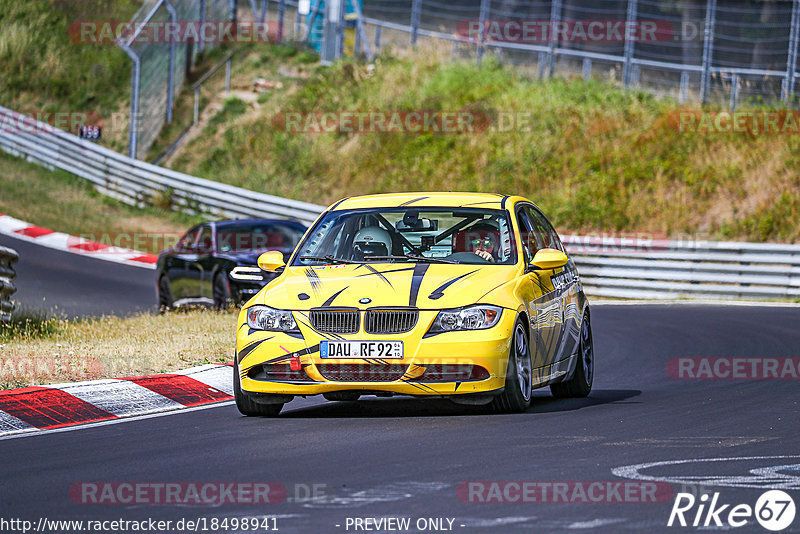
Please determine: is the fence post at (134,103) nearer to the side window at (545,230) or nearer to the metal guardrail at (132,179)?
the metal guardrail at (132,179)

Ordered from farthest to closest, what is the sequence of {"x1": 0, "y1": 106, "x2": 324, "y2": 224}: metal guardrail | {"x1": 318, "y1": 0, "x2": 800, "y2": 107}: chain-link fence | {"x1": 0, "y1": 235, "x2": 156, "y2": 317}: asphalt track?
{"x1": 0, "y1": 106, "x2": 324, "y2": 224}: metal guardrail, {"x1": 318, "y1": 0, "x2": 800, "y2": 107}: chain-link fence, {"x1": 0, "y1": 235, "x2": 156, "y2": 317}: asphalt track

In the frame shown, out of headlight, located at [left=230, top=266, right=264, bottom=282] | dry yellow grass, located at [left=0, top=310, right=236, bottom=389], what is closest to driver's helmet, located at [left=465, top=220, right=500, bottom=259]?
dry yellow grass, located at [left=0, top=310, right=236, bottom=389]

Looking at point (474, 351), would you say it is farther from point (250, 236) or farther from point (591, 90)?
point (591, 90)

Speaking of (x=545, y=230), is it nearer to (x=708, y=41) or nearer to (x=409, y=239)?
(x=409, y=239)

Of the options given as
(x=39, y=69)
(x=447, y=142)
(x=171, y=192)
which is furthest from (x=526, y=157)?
(x=39, y=69)

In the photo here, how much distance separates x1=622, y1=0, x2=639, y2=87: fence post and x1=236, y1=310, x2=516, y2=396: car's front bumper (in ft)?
76.6

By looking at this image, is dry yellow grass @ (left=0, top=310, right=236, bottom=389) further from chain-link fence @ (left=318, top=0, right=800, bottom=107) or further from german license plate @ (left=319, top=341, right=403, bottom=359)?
chain-link fence @ (left=318, top=0, right=800, bottom=107)

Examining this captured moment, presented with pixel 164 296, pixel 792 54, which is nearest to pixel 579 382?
pixel 164 296

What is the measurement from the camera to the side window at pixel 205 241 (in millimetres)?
19125

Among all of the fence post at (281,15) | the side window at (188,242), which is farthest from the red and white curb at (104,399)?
the fence post at (281,15)

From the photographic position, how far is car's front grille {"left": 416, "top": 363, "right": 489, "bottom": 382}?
340 inches

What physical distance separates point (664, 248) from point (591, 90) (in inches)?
454

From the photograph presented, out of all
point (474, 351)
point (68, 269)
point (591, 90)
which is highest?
point (591, 90)

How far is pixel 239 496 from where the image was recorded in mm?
6207
